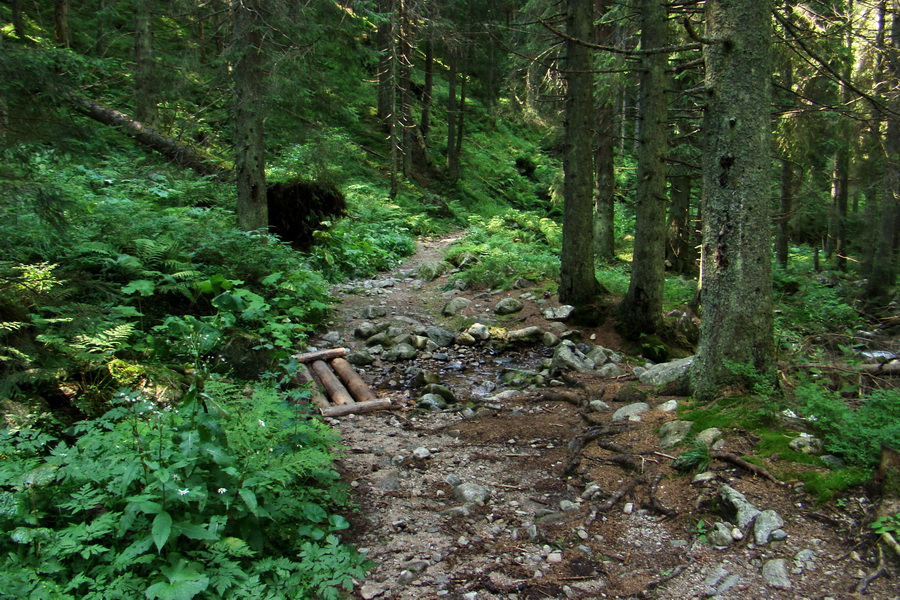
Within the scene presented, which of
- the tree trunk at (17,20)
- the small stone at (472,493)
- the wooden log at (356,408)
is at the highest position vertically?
the tree trunk at (17,20)

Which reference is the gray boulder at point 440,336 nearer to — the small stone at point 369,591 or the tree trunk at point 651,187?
the tree trunk at point 651,187

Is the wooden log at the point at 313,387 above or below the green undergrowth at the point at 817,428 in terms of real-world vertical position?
below

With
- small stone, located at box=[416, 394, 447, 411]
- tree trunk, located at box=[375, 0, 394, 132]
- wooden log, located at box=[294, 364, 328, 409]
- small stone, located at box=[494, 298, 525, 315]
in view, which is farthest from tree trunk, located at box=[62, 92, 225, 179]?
small stone, located at box=[416, 394, 447, 411]

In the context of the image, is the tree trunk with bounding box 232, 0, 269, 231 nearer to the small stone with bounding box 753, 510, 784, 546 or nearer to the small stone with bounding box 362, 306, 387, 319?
the small stone with bounding box 362, 306, 387, 319

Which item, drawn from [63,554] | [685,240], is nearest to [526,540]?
[63,554]

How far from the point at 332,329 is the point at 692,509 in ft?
21.9

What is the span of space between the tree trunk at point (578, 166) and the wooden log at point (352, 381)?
4.40 metres

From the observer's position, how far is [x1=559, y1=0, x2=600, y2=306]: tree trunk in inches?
347

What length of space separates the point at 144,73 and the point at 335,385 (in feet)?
38.2

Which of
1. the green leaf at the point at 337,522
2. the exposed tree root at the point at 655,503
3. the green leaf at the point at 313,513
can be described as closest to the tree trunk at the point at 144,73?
the green leaf at the point at 313,513

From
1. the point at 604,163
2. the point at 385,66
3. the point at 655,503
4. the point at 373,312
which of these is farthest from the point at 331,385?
the point at 385,66

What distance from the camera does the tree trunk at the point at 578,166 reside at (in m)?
8.80

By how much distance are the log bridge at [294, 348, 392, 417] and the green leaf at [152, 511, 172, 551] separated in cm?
301

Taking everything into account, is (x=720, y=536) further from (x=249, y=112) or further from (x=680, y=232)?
(x=680, y=232)
